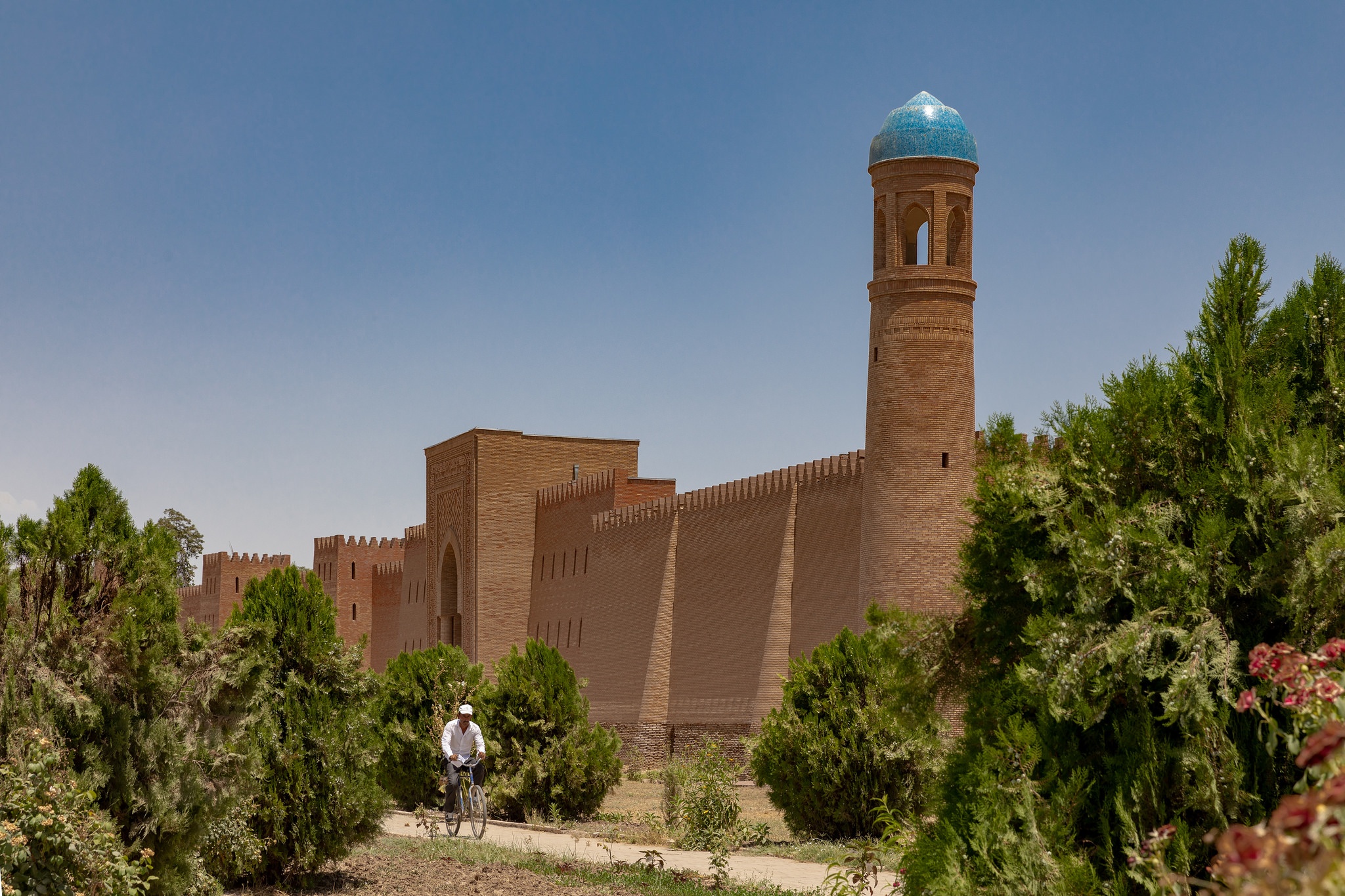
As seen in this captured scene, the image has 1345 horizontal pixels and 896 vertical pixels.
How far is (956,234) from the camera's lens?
22.4 meters

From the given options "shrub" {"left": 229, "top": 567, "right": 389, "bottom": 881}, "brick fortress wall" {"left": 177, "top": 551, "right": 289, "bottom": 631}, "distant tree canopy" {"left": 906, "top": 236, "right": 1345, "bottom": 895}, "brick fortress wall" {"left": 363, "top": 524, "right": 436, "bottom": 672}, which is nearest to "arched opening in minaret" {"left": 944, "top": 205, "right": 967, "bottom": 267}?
"shrub" {"left": 229, "top": 567, "right": 389, "bottom": 881}

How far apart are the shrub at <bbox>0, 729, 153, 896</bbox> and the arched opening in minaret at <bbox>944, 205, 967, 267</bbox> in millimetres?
17748

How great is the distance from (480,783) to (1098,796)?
1031 centimetres

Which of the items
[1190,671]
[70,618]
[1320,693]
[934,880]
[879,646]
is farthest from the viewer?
[70,618]

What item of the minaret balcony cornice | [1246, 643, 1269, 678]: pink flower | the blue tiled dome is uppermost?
the blue tiled dome

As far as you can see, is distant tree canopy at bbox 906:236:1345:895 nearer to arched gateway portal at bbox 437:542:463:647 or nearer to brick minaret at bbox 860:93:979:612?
brick minaret at bbox 860:93:979:612

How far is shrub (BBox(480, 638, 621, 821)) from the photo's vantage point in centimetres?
1606

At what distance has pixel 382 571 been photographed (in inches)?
1881

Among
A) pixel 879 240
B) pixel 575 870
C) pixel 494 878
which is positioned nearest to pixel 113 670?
pixel 494 878

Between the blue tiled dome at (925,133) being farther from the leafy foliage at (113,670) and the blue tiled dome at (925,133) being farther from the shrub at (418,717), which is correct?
the leafy foliage at (113,670)

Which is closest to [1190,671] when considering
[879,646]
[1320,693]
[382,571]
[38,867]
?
[1320,693]

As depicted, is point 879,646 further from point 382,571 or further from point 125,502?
point 382,571

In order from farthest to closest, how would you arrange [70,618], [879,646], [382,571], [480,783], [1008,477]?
[382,571]
[480,783]
[70,618]
[879,646]
[1008,477]

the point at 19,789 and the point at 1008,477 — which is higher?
the point at 1008,477
